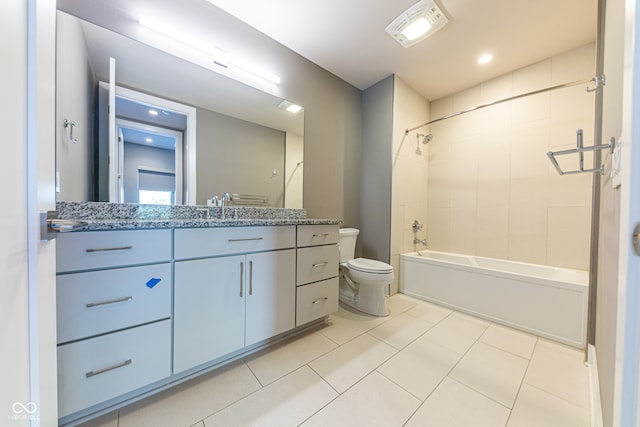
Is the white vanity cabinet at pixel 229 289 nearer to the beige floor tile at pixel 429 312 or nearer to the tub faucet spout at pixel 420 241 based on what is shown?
the beige floor tile at pixel 429 312

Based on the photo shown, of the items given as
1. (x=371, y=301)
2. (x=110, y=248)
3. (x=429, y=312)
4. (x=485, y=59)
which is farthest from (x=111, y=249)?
(x=485, y=59)

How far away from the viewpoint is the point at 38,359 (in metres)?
0.48

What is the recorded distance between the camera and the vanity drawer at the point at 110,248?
82 centimetres

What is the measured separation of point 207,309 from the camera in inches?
44.5

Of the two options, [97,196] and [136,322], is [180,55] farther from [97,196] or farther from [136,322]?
[136,322]

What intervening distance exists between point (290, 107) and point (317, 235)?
4.06 feet

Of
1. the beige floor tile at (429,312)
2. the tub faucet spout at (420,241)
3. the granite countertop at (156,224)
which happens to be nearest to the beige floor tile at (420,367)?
the beige floor tile at (429,312)

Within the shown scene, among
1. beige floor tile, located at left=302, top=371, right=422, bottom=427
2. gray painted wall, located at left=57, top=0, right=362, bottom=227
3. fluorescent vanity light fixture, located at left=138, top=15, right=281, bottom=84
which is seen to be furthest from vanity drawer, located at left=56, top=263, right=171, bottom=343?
fluorescent vanity light fixture, located at left=138, top=15, right=281, bottom=84

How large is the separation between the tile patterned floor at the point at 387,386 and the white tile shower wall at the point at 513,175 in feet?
3.27

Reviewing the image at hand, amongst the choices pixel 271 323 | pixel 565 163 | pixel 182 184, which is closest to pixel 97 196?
pixel 182 184

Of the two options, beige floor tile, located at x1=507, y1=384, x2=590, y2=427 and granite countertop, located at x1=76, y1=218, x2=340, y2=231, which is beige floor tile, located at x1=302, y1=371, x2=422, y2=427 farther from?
granite countertop, located at x1=76, y1=218, x2=340, y2=231

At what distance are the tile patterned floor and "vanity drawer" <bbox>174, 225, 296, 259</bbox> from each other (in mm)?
692

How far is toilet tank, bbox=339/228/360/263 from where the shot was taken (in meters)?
2.25

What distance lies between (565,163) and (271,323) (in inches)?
113
